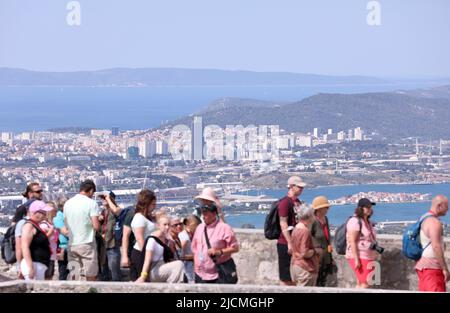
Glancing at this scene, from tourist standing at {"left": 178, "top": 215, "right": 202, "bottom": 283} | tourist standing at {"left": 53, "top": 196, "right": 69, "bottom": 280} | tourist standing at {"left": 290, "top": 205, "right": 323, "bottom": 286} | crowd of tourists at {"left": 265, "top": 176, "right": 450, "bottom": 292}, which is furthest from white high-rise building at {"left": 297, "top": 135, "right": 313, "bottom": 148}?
tourist standing at {"left": 290, "top": 205, "right": 323, "bottom": 286}

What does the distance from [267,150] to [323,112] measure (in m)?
9.98

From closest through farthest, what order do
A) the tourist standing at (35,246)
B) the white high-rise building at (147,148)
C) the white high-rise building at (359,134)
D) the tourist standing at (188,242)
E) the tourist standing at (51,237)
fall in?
the tourist standing at (35,246)
the tourist standing at (51,237)
the tourist standing at (188,242)
the white high-rise building at (147,148)
the white high-rise building at (359,134)

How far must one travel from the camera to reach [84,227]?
9367mm

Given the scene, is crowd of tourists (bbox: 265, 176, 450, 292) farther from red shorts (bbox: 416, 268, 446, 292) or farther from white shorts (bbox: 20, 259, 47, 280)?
white shorts (bbox: 20, 259, 47, 280)

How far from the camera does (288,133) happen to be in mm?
91250

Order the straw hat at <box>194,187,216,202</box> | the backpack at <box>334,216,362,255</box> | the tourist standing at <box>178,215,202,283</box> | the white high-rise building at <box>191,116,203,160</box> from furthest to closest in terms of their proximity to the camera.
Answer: the white high-rise building at <box>191,116,203,160</box>
the backpack at <box>334,216,362,255</box>
the tourist standing at <box>178,215,202,283</box>
the straw hat at <box>194,187,216,202</box>

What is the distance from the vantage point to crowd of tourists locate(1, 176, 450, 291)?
8430 millimetres

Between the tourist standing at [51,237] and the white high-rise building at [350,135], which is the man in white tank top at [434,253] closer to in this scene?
the tourist standing at [51,237]

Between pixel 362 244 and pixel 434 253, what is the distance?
0.86m

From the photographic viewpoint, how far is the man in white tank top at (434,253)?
27.2 ft

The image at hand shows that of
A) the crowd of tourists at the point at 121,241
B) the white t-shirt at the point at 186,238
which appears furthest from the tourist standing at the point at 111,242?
the white t-shirt at the point at 186,238

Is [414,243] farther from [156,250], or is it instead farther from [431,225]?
[156,250]

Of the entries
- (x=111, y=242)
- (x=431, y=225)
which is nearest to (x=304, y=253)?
(x=431, y=225)
